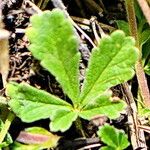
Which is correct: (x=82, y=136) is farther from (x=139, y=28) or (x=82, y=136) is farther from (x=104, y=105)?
(x=139, y=28)

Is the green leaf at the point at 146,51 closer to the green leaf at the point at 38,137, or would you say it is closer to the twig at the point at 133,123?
the twig at the point at 133,123

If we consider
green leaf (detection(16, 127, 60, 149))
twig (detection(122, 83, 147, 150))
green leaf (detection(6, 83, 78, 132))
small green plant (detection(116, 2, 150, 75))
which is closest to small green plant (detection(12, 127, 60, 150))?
green leaf (detection(16, 127, 60, 149))

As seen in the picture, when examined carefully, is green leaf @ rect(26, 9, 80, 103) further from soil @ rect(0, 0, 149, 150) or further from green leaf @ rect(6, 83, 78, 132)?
soil @ rect(0, 0, 149, 150)

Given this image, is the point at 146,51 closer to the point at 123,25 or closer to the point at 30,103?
the point at 123,25

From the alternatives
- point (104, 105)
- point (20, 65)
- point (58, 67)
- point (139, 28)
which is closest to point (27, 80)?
point (20, 65)

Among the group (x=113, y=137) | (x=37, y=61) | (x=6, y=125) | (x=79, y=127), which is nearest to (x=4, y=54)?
(x=37, y=61)

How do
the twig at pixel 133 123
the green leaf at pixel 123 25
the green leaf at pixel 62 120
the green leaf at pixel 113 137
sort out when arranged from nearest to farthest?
the green leaf at pixel 62 120 < the green leaf at pixel 113 137 < the twig at pixel 133 123 < the green leaf at pixel 123 25

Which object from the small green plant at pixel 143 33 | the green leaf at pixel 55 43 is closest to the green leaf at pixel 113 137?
the green leaf at pixel 55 43
